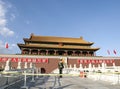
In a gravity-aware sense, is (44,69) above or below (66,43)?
below

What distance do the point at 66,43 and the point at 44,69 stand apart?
1151 centimetres

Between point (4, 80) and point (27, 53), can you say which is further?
point (27, 53)

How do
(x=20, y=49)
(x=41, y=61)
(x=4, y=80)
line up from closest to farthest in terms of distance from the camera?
1. (x=4, y=80)
2. (x=41, y=61)
3. (x=20, y=49)

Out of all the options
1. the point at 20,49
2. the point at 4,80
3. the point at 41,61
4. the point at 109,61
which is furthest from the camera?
the point at 20,49

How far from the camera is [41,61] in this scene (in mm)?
50875

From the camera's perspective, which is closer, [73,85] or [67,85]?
[67,85]

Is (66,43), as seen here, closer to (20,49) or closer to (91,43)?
(91,43)

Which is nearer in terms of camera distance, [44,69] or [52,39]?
[44,69]

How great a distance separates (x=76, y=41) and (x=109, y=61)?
Result: 11.9m

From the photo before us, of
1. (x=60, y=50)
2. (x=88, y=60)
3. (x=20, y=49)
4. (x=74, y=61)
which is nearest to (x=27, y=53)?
(x=20, y=49)

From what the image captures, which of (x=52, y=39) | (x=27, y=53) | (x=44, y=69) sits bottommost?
(x=44, y=69)

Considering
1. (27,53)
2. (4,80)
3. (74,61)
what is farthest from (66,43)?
(4,80)

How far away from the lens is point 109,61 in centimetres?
5428

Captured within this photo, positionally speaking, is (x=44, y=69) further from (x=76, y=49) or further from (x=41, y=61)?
(x=76, y=49)
